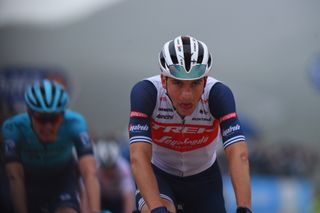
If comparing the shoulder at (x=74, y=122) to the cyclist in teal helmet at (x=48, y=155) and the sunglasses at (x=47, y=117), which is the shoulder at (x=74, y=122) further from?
the sunglasses at (x=47, y=117)

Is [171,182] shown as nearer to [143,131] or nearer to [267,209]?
[143,131]

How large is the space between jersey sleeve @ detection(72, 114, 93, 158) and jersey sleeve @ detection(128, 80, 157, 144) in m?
1.86

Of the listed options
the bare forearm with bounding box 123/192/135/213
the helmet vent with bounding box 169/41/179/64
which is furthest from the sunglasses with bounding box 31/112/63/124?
the bare forearm with bounding box 123/192/135/213

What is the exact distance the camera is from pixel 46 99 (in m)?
7.47

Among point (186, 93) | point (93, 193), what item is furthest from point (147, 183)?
point (93, 193)

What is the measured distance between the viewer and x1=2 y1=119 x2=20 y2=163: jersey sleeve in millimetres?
7359

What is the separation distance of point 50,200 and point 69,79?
16.6 metres

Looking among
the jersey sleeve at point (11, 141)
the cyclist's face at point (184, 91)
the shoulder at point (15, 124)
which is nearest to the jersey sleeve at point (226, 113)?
the cyclist's face at point (184, 91)

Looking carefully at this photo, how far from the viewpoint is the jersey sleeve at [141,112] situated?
18.1ft

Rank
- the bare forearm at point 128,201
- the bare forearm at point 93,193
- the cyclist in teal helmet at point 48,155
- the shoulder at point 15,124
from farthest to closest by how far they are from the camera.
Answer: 1. the bare forearm at point 128,201
2. the shoulder at point 15,124
3. the cyclist in teal helmet at point 48,155
4. the bare forearm at point 93,193

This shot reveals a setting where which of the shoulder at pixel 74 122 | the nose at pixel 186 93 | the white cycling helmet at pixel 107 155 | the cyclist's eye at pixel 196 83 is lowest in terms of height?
the white cycling helmet at pixel 107 155

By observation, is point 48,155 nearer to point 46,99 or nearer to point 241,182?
point 46,99

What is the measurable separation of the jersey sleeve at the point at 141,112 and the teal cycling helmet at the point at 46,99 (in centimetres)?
195

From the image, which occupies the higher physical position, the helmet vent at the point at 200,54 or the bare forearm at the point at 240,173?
the helmet vent at the point at 200,54
